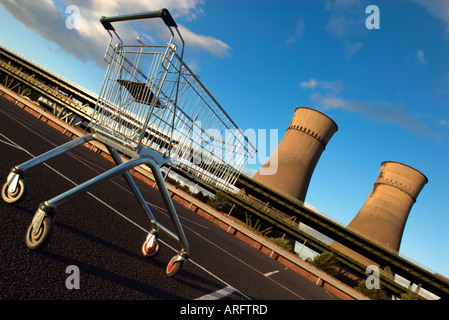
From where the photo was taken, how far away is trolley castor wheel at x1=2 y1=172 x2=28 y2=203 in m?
2.14

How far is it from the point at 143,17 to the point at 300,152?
25365 mm

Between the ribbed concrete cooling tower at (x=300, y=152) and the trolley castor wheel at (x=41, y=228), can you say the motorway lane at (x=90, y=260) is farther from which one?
the ribbed concrete cooling tower at (x=300, y=152)

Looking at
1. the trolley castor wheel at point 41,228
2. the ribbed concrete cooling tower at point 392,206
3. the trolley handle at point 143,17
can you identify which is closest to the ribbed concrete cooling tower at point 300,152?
the ribbed concrete cooling tower at point 392,206

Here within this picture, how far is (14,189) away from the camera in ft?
7.22

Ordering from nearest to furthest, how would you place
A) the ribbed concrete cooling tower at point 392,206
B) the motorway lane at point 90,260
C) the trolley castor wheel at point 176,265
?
the motorway lane at point 90,260 < the trolley castor wheel at point 176,265 < the ribbed concrete cooling tower at point 392,206

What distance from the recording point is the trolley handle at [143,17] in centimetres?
192

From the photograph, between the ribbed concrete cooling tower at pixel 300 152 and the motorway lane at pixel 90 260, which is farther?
the ribbed concrete cooling tower at pixel 300 152

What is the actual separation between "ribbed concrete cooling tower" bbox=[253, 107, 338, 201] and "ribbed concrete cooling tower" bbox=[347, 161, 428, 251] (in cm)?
689

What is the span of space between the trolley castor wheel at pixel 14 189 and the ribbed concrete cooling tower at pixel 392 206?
27363mm

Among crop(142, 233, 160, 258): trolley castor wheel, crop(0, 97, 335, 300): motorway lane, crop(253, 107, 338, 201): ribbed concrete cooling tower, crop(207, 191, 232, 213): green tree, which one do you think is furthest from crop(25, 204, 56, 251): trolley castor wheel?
crop(253, 107, 338, 201): ribbed concrete cooling tower

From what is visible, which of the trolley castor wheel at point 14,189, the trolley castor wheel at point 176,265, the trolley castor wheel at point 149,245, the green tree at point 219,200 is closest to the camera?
the trolley castor wheel at point 14,189

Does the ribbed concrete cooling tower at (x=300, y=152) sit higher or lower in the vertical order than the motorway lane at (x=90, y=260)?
higher
